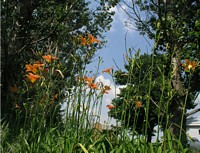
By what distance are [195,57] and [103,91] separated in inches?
201

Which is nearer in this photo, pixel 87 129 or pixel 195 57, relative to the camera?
pixel 87 129

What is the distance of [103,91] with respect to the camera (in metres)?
3.53

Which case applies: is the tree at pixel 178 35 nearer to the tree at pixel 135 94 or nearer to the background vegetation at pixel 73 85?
the background vegetation at pixel 73 85

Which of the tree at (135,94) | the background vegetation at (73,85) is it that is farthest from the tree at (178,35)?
the tree at (135,94)

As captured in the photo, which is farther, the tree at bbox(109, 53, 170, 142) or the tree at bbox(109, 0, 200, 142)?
the tree at bbox(109, 0, 200, 142)

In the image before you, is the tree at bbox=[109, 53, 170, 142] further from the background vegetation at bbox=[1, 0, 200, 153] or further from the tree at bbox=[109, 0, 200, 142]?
the tree at bbox=[109, 0, 200, 142]

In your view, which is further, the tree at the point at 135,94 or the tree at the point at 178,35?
the tree at the point at 178,35

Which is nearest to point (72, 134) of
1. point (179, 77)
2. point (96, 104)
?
point (96, 104)

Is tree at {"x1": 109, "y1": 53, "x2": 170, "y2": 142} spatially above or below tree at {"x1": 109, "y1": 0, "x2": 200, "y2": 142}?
below

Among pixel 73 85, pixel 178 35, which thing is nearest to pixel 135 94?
pixel 73 85

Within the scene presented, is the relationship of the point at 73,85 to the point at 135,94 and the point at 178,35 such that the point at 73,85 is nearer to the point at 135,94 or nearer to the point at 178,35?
the point at 135,94

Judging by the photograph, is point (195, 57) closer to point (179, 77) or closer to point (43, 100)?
point (179, 77)

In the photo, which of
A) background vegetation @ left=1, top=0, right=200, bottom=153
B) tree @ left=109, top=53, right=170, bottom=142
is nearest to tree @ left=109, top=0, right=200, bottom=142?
background vegetation @ left=1, top=0, right=200, bottom=153

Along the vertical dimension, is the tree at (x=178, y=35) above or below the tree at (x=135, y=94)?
above
